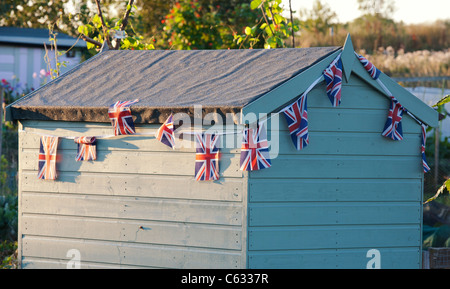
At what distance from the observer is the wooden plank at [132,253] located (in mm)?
5293

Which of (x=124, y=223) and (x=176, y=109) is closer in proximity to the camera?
(x=176, y=109)

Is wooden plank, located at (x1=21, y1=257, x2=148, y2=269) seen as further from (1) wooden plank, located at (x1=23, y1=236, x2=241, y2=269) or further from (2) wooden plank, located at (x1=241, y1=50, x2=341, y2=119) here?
(2) wooden plank, located at (x1=241, y1=50, x2=341, y2=119)

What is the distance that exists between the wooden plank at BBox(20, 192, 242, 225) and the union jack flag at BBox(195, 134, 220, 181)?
0.26 m

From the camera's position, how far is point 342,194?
216 inches

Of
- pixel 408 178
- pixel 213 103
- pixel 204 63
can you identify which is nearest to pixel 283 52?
pixel 204 63

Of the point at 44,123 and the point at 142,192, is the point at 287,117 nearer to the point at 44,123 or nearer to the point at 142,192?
the point at 142,192

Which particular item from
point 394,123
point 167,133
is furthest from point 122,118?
point 394,123

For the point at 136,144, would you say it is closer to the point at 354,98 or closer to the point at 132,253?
the point at 132,253

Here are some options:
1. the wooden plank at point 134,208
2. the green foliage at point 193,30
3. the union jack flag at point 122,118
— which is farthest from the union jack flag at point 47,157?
the green foliage at point 193,30

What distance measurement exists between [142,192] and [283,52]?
1.94 metres

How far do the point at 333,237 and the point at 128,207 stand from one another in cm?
186

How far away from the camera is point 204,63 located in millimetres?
6246

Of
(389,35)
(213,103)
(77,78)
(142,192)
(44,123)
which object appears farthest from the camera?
(389,35)
